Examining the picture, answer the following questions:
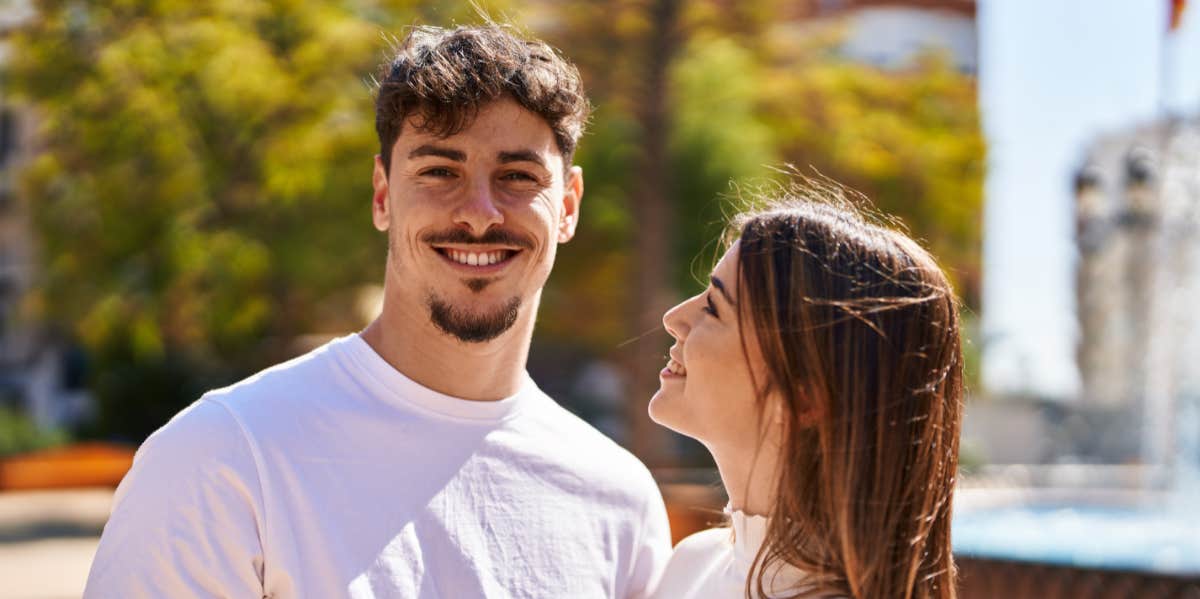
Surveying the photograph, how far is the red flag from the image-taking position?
1426 cm

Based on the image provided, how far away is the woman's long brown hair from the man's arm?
0.85 m

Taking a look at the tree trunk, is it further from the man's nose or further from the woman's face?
the woman's face

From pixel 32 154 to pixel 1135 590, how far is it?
29379 mm

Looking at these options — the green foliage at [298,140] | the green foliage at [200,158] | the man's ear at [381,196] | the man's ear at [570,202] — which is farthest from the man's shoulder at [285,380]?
the green foliage at [200,158]

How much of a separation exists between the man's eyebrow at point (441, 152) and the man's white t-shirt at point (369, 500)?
15.5 inches

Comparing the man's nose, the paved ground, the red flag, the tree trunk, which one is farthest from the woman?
the red flag

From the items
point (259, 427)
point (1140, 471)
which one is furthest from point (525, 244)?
point (1140, 471)

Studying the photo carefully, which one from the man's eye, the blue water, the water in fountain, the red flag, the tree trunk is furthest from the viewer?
the red flag

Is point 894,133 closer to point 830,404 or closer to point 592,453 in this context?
point 592,453

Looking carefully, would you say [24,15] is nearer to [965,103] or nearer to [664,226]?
[664,226]

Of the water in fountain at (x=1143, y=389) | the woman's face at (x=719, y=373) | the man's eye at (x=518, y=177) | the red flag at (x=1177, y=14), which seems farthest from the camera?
the red flag at (x=1177, y=14)

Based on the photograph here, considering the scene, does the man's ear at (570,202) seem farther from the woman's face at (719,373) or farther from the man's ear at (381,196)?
the woman's face at (719,373)

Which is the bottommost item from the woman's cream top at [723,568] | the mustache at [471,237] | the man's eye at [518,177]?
the woman's cream top at [723,568]

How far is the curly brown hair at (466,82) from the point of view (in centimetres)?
266
